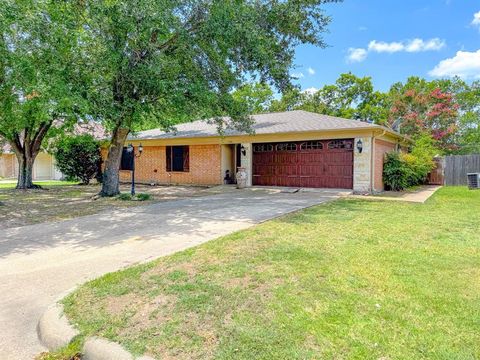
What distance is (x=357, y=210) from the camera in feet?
30.1

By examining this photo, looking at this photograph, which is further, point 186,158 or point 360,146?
point 186,158

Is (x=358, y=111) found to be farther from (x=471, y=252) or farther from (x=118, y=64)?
(x=471, y=252)

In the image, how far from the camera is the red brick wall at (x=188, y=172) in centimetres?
1761

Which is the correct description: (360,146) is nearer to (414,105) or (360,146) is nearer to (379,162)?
(379,162)

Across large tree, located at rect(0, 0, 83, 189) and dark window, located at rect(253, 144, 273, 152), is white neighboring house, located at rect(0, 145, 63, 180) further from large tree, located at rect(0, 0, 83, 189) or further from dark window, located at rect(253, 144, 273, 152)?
large tree, located at rect(0, 0, 83, 189)

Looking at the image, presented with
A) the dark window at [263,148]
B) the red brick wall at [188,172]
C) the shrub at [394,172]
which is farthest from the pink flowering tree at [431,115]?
the red brick wall at [188,172]

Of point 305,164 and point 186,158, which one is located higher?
point 186,158

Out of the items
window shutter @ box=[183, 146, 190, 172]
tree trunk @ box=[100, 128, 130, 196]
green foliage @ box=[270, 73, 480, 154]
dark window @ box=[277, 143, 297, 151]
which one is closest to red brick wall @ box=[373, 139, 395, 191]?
dark window @ box=[277, 143, 297, 151]

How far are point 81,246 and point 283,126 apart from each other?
1175 cm

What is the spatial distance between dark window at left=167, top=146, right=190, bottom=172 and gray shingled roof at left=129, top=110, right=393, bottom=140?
2.60 feet

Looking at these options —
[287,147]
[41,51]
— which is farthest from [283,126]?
[41,51]

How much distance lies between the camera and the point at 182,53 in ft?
36.7

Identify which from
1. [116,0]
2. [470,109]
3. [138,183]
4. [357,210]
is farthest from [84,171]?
[470,109]

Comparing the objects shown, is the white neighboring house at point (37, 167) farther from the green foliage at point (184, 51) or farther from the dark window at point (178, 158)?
the green foliage at point (184, 51)
